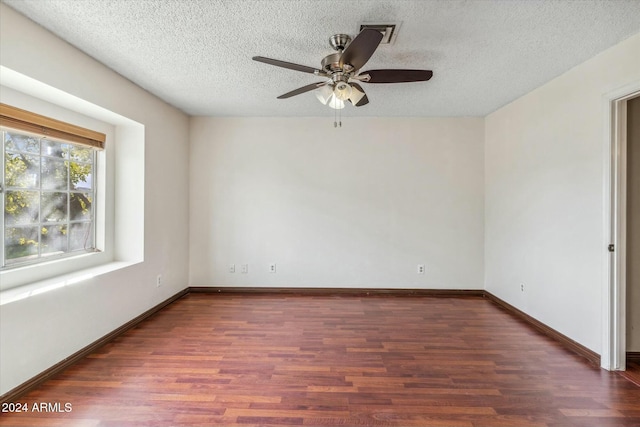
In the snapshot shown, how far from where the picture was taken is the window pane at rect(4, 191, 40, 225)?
6.54 feet

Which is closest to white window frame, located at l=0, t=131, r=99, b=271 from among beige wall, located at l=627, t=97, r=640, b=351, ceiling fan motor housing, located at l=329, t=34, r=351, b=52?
ceiling fan motor housing, located at l=329, t=34, r=351, b=52

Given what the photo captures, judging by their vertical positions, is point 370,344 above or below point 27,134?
below

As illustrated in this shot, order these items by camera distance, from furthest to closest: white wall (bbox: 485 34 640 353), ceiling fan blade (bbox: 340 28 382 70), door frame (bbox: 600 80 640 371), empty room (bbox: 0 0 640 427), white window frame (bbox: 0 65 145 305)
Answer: white window frame (bbox: 0 65 145 305) → white wall (bbox: 485 34 640 353) → door frame (bbox: 600 80 640 371) → empty room (bbox: 0 0 640 427) → ceiling fan blade (bbox: 340 28 382 70)

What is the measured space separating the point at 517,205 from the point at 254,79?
3.11m

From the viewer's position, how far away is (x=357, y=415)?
5.40 ft

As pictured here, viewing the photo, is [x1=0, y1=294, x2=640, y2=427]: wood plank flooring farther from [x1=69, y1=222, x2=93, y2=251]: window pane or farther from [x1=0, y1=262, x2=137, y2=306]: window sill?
[x1=69, y1=222, x2=93, y2=251]: window pane

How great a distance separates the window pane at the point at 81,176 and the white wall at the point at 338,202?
1258 millimetres

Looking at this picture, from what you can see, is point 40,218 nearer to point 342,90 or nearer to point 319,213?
point 342,90

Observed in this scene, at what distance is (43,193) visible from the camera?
226 centimetres

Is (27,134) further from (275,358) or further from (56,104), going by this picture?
(275,358)

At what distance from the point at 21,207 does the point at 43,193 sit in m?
0.21

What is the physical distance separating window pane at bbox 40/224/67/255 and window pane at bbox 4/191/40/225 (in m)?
0.14

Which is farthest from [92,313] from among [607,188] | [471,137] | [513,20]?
[471,137]

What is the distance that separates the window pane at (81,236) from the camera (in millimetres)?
2562
